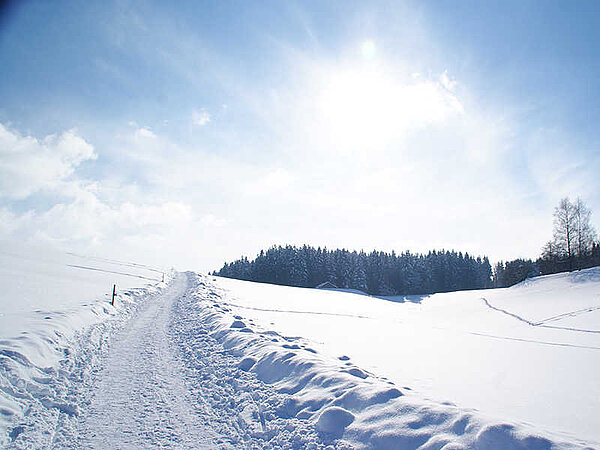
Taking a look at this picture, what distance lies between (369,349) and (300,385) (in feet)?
16.2

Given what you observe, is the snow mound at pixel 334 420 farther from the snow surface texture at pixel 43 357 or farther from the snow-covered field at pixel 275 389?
the snow surface texture at pixel 43 357

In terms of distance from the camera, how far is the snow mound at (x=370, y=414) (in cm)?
374

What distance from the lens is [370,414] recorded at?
4754 millimetres

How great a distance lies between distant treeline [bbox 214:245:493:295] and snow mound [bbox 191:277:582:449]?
72.9 m

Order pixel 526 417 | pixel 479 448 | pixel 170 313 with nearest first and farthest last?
pixel 479 448
pixel 526 417
pixel 170 313

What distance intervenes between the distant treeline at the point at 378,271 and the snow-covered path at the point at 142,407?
236ft

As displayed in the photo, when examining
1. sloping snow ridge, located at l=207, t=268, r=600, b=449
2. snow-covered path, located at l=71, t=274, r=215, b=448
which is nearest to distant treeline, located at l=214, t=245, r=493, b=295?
sloping snow ridge, located at l=207, t=268, r=600, b=449

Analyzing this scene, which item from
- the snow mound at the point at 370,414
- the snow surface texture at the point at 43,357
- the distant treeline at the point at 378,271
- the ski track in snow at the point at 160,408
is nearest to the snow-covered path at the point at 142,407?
the ski track in snow at the point at 160,408

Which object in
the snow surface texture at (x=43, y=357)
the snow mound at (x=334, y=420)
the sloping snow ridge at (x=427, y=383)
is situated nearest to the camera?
the sloping snow ridge at (x=427, y=383)

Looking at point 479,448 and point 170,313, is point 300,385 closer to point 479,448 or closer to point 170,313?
point 479,448

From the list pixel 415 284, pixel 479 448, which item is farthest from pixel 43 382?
pixel 415 284

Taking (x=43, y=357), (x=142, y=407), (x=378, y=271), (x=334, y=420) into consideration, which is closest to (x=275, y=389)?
(x=334, y=420)

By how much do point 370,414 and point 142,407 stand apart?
155 inches

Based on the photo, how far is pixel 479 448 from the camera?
3627 mm
